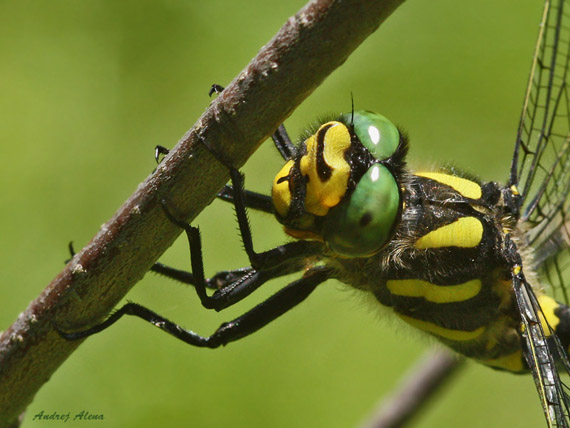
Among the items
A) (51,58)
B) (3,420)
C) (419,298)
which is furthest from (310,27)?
(51,58)

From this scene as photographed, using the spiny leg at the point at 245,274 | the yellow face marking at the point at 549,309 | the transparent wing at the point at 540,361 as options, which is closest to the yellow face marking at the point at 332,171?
the spiny leg at the point at 245,274

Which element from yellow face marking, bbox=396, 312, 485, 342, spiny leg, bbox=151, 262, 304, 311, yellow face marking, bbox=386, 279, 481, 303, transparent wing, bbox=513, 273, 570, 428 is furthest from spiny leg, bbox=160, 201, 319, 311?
transparent wing, bbox=513, 273, 570, 428

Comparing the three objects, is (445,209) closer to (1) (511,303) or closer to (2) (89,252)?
(1) (511,303)

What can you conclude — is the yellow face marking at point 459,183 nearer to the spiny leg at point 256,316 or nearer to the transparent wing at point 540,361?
the transparent wing at point 540,361

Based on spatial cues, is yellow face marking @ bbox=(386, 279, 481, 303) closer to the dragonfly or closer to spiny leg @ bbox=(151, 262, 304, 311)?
the dragonfly

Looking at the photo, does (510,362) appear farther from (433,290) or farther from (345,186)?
(345,186)

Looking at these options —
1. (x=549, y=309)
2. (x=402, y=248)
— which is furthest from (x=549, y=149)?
(x=402, y=248)
